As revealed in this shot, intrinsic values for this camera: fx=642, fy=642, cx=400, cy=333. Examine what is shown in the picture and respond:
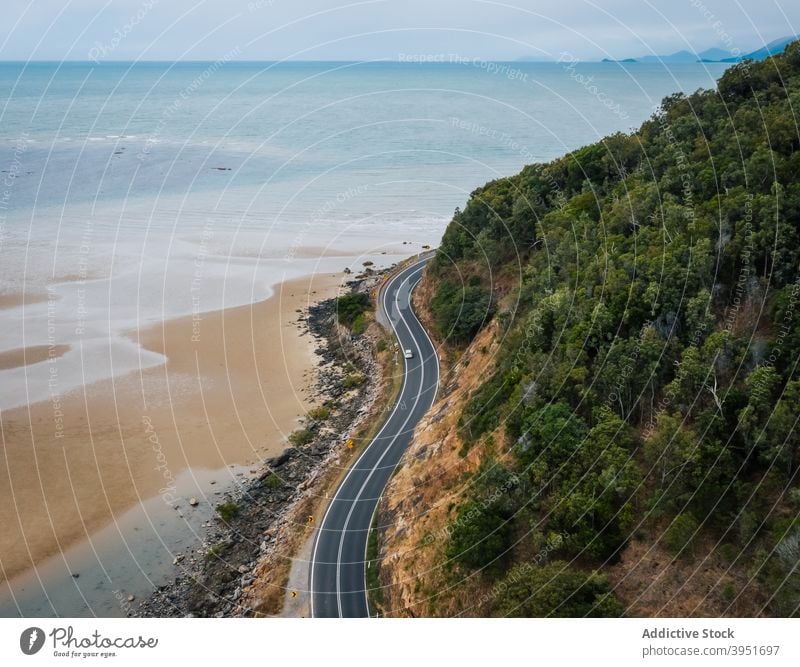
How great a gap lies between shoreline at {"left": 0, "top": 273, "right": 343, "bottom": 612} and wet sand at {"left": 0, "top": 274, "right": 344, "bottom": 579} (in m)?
0.09

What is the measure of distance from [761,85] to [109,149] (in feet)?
523

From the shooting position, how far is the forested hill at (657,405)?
27.8 metres

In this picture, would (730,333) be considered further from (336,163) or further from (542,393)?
(336,163)

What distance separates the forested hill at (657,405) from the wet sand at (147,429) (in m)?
24.5

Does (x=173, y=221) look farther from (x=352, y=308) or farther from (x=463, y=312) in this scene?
(x=463, y=312)

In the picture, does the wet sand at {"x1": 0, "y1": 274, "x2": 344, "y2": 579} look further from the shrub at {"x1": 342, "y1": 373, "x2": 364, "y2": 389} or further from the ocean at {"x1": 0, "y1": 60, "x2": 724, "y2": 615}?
the shrub at {"x1": 342, "y1": 373, "x2": 364, "y2": 389}

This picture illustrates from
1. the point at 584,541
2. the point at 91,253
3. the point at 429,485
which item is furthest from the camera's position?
the point at 91,253

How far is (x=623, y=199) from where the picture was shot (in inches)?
1997

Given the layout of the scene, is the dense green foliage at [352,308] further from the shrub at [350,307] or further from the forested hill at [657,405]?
the forested hill at [657,405]

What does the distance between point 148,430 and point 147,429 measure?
20 centimetres

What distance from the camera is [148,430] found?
57750 millimetres

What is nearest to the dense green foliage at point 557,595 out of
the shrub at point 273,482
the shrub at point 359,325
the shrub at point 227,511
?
the shrub at point 227,511

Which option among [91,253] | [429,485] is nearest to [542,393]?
[429,485]

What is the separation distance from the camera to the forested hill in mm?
27844
